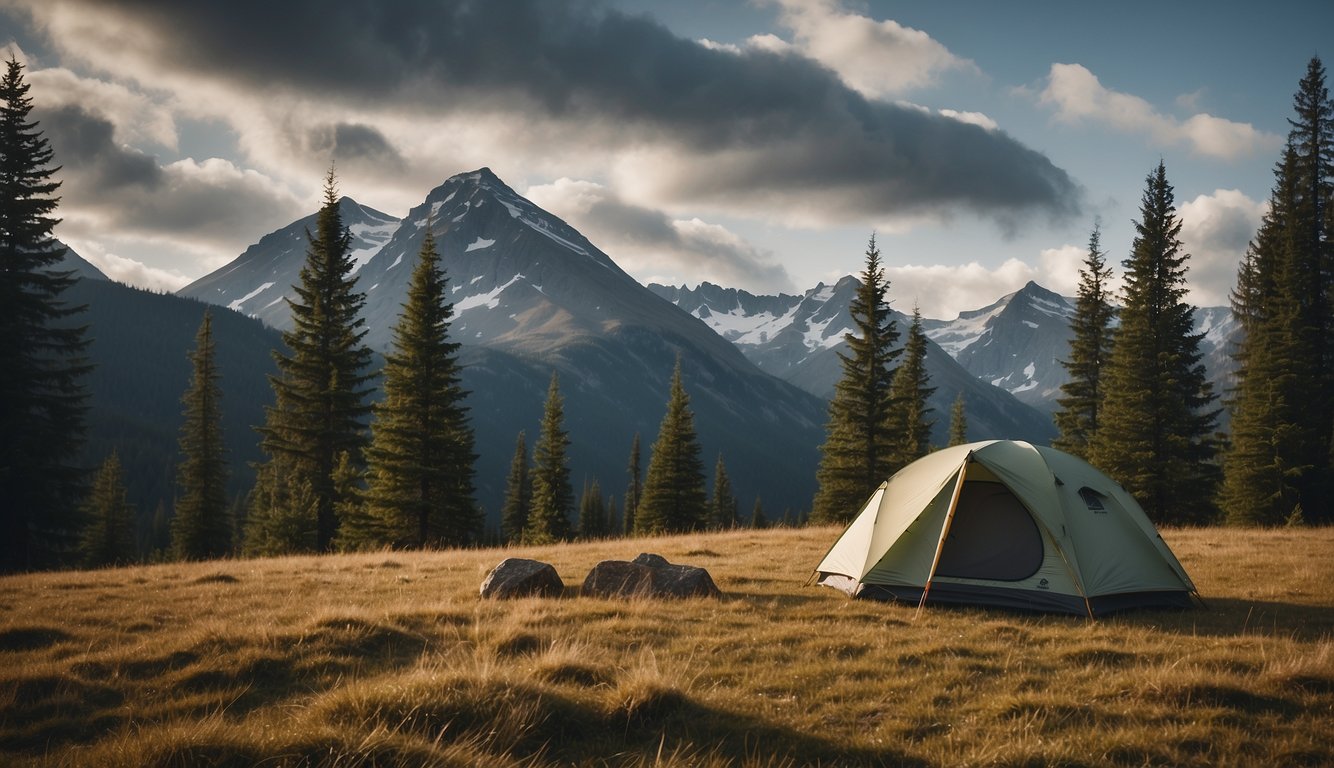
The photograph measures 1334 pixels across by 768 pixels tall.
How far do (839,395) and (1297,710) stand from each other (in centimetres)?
3054

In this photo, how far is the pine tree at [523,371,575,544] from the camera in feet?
146

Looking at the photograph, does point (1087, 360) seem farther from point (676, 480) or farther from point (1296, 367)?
point (676, 480)

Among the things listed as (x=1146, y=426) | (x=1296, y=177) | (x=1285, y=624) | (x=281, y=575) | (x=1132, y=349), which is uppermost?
(x=1296, y=177)

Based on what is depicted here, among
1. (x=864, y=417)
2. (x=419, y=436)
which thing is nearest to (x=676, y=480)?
(x=864, y=417)

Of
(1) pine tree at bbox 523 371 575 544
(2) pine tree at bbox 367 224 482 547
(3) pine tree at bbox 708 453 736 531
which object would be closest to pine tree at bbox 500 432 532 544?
(1) pine tree at bbox 523 371 575 544

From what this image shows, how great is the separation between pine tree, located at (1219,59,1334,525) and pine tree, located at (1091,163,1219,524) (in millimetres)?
1453

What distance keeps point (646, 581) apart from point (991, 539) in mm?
5875

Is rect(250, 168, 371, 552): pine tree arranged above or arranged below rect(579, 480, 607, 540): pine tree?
above

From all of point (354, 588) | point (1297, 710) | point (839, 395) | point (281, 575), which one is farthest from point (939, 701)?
point (839, 395)

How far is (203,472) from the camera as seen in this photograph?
124 feet

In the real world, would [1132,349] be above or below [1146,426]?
above

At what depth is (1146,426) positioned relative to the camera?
2909 cm

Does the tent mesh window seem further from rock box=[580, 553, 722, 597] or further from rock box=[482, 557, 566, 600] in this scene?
rock box=[482, 557, 566, 600]

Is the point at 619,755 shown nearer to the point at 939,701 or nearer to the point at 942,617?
the point at 939,701
